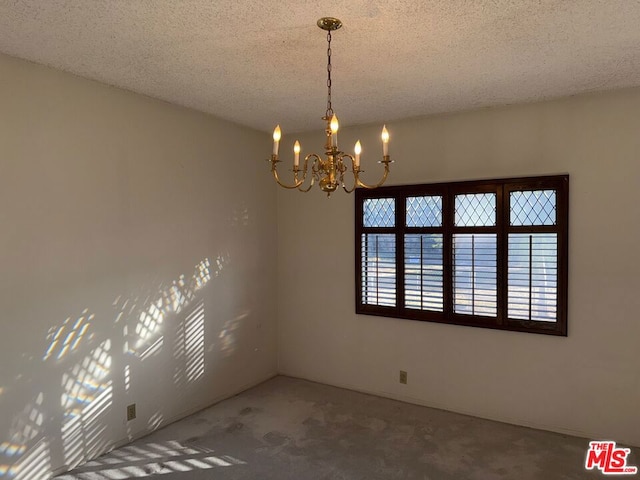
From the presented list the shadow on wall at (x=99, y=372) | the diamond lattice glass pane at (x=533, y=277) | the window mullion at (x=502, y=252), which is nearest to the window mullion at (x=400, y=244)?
the window mullion at (x=502, y=252)

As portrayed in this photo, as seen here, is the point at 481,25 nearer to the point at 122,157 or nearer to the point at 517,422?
the point at 122,157

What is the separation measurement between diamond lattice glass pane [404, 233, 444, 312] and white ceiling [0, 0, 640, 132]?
1226mm

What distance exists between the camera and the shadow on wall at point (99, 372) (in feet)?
9.25

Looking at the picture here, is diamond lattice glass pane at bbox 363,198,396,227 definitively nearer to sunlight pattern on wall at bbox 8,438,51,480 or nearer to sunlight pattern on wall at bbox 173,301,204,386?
sunlight pattern on wall at bbox 173,301,204,386

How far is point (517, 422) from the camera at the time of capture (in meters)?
3.75

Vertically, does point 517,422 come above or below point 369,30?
below

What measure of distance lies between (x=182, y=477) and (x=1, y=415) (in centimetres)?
116

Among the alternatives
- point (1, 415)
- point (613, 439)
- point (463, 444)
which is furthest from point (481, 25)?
point (1, 415)

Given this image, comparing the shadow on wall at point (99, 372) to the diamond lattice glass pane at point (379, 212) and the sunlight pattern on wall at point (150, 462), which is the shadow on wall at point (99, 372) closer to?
the sunlight pattern on wall at point (150, 462)

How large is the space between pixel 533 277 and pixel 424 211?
108cm

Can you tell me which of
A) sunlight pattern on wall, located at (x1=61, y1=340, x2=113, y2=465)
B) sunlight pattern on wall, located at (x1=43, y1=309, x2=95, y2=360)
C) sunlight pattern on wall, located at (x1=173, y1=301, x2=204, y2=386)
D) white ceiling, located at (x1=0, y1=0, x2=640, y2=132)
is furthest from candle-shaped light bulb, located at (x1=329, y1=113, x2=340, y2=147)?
sunlight pattern on wall, located at (x1=173, y1=301, x2=204, y2=386)

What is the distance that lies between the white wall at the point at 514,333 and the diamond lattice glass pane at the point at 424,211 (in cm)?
19

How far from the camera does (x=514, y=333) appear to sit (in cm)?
375

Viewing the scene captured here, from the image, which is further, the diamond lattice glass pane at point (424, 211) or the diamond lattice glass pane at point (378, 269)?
the diamond lattice glass pane at point (378, 269)
